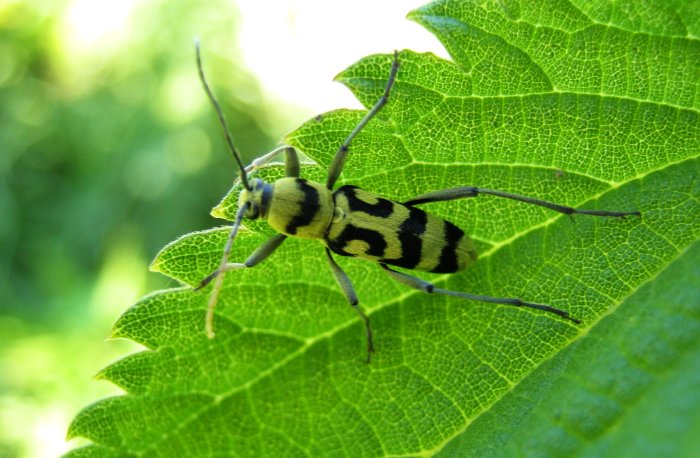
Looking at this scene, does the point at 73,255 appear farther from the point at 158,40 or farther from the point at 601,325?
the point at 601,325

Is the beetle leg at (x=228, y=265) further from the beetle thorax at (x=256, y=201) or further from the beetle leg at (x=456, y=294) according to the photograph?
the beetle leg at (x=456, y=294)

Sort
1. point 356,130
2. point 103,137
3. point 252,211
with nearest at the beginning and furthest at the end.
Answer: point 356,130
point 252,211
point 103,137

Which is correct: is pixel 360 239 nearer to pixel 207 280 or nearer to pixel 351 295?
pixel 351 295

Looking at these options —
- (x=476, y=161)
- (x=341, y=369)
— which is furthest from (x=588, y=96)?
(x=341, y=369)

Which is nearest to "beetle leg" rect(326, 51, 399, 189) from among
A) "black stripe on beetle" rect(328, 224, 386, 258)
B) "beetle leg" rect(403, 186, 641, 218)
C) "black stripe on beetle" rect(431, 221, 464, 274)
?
"black stripe on beetle" rect(328, 224, 386, 258)

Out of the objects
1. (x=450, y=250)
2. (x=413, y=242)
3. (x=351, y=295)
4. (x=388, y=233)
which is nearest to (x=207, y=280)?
(x=351, y=295)
